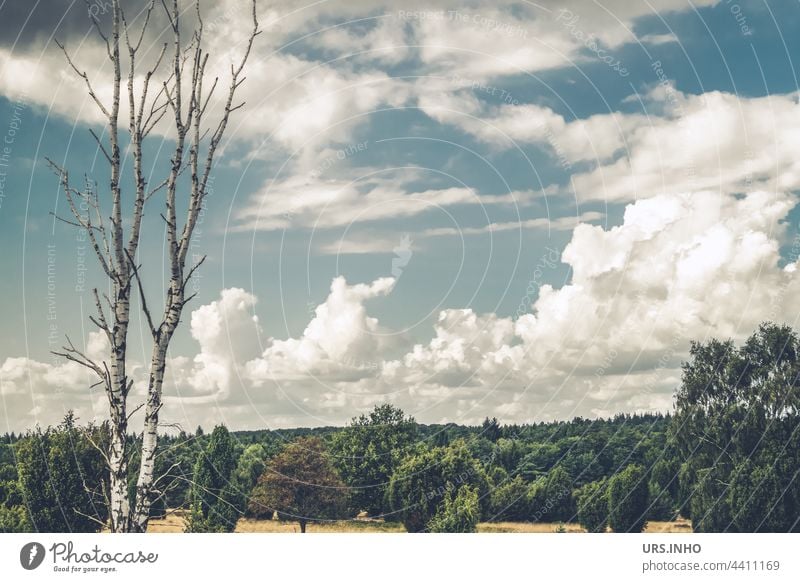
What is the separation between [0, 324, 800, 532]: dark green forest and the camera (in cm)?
5706

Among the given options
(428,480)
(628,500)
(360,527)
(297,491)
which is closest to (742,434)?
(628,500)

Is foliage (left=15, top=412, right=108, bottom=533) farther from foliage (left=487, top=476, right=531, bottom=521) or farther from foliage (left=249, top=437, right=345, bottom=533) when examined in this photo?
foliage (left=487, top=476, right=531, bottom=521)

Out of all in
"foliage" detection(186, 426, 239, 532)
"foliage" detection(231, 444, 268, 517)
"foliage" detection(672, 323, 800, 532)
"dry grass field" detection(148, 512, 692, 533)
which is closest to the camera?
"foliage" detection(672, 323, 800, 532)

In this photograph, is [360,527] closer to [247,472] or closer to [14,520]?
[247,472]

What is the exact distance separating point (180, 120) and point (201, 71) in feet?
4.32

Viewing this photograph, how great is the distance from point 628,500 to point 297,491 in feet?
101

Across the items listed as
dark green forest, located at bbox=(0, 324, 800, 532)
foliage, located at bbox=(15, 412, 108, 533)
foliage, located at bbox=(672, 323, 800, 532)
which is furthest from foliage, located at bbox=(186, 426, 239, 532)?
foliage, located at bbox=(672, 323, 800, 532)

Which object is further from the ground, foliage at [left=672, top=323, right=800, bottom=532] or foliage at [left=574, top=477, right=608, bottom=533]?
foliage at [left=672, top=323, right=800, bottom=532]

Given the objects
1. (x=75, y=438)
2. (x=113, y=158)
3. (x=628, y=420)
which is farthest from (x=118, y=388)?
(x=628, y=420)

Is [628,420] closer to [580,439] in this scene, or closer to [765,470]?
[580,439]

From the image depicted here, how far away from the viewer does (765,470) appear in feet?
178

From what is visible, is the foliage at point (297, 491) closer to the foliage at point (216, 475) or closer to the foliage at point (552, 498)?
the foliage at point (216, 475)

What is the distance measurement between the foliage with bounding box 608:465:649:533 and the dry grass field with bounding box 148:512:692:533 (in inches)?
58.4

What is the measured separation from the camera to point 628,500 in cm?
7081
